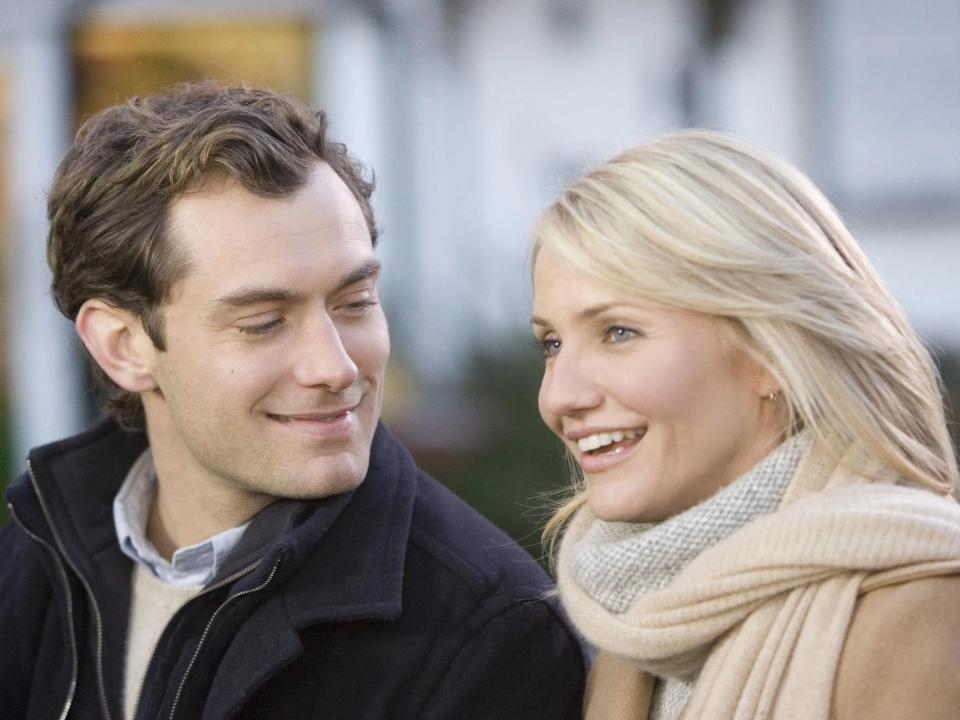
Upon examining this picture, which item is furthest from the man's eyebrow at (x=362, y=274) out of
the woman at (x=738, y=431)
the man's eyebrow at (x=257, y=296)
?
the woman at (x=738, y=431)

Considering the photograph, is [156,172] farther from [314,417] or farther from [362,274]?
[314,417]

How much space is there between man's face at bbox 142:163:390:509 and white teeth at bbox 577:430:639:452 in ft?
2.00

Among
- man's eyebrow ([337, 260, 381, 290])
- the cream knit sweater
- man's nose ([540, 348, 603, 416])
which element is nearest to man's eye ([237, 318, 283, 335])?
man's eyebrow ([337, 260, 381, 290])

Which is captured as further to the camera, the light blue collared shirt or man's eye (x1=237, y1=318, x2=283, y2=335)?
the light blue collared shirt

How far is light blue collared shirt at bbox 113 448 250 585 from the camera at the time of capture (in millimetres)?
3238

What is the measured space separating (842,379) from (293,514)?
1.19m

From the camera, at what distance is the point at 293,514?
3092 millimetres

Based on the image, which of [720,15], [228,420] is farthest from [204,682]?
[720,15]

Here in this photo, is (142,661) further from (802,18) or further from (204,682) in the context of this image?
(802,18)

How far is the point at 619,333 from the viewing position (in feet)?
8.52

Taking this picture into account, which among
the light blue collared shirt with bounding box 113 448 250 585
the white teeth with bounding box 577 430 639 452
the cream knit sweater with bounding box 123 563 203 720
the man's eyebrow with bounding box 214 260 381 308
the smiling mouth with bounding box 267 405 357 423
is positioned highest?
the man's eyebrow with bounding box 214 260 381 308

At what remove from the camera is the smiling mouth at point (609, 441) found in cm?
260

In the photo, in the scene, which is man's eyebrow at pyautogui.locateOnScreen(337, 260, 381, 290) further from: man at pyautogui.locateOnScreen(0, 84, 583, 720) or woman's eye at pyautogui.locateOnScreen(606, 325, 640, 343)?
woman's eye at pyautogui.locateOnScreen(606, 325, 640, 343)

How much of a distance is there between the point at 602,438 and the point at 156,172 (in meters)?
1.23
